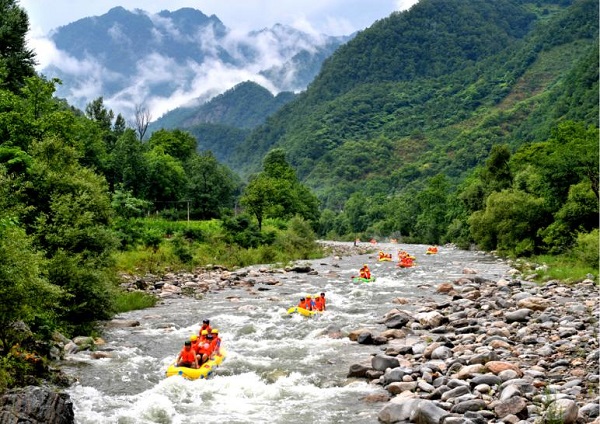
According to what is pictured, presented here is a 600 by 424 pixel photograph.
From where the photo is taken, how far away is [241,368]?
15.3m

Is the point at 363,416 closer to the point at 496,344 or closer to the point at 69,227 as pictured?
the point at 496,344

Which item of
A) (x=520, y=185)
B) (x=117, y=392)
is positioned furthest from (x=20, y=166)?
(x=520, y=185)

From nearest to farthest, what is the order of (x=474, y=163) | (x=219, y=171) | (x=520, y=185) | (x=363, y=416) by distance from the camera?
(x=363, y=416)
(x=520, y=185)
(x=219, y=171)
(x=474, y=163)

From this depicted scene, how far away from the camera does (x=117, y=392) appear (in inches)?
524

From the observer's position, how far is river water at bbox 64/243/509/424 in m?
12.0

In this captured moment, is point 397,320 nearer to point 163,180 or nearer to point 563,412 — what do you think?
point 563,412

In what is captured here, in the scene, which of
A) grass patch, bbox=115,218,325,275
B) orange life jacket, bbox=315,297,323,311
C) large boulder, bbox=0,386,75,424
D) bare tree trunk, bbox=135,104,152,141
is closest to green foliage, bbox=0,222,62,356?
large boulder, bbox=0,386,75,424

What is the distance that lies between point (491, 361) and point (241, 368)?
672 cm

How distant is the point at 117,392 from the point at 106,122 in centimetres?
6783

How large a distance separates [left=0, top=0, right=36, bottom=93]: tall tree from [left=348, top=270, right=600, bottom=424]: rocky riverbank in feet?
106

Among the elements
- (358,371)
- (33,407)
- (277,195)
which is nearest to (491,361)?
(358,371)

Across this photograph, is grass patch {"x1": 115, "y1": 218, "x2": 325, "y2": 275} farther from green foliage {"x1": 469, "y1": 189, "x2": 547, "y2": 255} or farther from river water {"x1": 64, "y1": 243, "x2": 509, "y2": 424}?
green foliage {"x1": 469, "y1": 189, "x2": 547, "y2": 255}

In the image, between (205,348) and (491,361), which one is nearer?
(491,361)

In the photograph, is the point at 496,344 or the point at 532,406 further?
the point at 496,344
